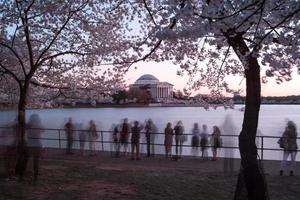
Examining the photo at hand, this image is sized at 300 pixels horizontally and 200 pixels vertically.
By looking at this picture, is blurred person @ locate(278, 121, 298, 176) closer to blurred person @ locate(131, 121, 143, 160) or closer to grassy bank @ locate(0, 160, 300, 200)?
Result: grassy bank @ locate(0, 160, 300, 200)

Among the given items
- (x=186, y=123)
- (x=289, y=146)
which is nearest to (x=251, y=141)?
(x=289, y=146)

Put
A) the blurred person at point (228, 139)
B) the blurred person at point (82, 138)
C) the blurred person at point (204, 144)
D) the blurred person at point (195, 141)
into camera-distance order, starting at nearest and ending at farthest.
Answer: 1. the blurred person at point (228, 139)
2. the blurred person at point (204, 144)
3. the blurred person at point (195, 141)
4. the blurred person at point (82, 138)

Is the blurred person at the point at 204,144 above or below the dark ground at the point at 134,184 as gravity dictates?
above

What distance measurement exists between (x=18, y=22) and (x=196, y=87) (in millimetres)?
4968

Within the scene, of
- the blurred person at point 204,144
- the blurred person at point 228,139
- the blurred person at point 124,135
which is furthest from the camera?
the blurred person at point 124,135

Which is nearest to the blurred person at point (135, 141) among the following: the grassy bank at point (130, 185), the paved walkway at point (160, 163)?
the paved walkway at point (160, 163)

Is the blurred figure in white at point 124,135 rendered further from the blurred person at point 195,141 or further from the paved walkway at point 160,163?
the blurred person at point 195,141

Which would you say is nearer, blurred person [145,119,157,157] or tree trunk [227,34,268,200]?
tree trunk [227,34,268,200]

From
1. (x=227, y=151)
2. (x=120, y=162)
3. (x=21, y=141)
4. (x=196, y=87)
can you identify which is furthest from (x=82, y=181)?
(x=227, y=151)

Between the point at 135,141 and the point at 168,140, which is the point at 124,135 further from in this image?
the point at 168,140

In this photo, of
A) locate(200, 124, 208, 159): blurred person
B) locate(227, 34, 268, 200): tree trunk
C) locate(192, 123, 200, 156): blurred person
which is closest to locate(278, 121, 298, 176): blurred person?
locate(200, 124, 208, 159): blurred person

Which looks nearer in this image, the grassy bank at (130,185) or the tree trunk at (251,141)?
the tree trunk at (251,141)

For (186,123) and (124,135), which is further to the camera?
(186,123)

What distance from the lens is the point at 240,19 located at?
745cm
